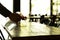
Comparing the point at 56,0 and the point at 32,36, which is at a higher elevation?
the point at 56,0

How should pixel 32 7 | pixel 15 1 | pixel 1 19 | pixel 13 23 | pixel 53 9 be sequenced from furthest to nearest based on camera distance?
pixel 53 9 < pixel 32 7 < pixel 15 1 < pixel 1 19 < pixel 13 23

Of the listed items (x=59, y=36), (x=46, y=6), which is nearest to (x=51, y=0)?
(x=46, y=6)

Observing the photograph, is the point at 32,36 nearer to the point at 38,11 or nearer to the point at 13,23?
the point at 13,23

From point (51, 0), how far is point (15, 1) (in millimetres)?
2315

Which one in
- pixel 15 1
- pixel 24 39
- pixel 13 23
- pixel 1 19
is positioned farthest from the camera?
pixel 15 1

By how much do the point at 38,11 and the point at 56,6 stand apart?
1.02m

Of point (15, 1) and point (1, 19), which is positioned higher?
point (15, 1)

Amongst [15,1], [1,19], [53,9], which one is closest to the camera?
[1,19]

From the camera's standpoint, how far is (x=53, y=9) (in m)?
7.71

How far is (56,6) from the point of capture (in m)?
7.79

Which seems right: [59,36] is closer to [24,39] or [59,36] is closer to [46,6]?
[24,39]

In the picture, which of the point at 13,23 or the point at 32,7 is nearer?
the point at 13,23

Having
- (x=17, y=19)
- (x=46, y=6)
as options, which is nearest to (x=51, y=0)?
(x=46, y=6)

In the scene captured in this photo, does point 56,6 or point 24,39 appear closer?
point 24,39
